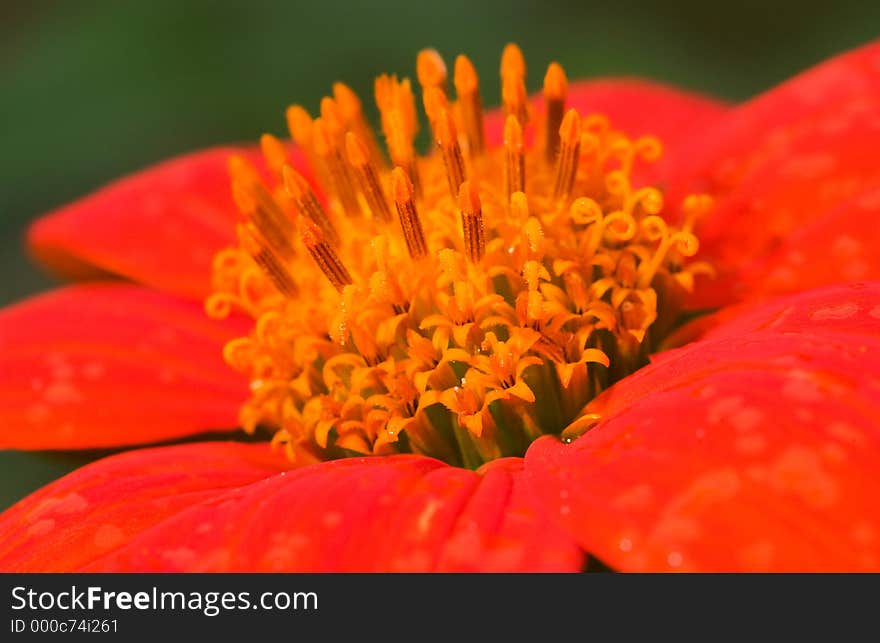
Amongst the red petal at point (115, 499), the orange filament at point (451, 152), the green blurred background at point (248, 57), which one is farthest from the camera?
the green blurred background at point (248, 57)

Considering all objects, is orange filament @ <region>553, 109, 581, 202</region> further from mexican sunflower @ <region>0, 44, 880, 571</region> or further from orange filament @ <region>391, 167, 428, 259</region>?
orange filament @ <region>391, 167, 428, 259</region>

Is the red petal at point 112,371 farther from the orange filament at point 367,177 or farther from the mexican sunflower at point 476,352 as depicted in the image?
the orange filament at point 367,177

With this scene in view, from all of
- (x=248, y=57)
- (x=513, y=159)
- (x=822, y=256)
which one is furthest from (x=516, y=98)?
(x=248, y=57)

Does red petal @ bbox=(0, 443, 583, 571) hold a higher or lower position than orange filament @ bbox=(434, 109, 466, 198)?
lower

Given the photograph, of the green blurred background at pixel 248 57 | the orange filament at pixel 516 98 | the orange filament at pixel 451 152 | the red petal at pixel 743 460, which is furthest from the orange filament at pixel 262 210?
the green blurred background at pixel 248 57

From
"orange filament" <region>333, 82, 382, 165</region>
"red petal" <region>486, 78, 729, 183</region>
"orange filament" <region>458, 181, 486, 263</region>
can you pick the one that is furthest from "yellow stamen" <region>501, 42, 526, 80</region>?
"red petal" <region>486, 78, 729, 183</region>

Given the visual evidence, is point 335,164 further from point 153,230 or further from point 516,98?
point 153,230
